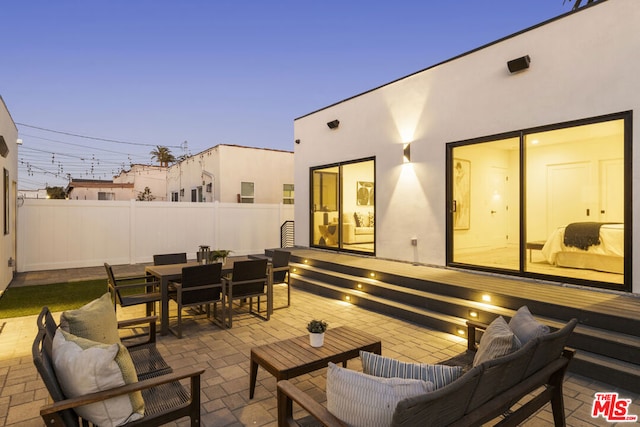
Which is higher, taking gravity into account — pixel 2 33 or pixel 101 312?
pixel 2 33

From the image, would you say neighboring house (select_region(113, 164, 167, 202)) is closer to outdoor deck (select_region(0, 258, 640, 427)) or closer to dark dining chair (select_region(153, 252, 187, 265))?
dark dining chair (select_region(153, 252, 187, 265))

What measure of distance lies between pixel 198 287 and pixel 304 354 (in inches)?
90.1

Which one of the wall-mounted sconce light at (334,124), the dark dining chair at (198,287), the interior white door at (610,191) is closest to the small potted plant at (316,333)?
the dark dining chair at (198,287)

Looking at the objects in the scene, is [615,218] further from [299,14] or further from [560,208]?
[299,14]

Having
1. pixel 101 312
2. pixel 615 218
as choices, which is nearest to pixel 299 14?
pixel 615 218

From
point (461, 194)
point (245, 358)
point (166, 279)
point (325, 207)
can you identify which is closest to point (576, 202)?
point (461, 194)

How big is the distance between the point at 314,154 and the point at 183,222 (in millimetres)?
4731

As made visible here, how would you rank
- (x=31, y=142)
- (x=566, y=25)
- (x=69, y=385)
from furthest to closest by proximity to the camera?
1. (x=31, y=142)
2. (x=566, y=25)
3. (x=69, y=385)

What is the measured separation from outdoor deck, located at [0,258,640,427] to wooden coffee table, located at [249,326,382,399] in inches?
11.8

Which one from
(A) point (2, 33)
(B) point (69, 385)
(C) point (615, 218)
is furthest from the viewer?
(A) point (2, 33)

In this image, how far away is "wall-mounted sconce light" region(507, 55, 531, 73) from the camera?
17.2ft

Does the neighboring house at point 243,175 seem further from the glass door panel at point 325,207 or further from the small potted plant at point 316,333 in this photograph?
the small potted plant at point 316,333

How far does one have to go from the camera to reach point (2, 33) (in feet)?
53.8

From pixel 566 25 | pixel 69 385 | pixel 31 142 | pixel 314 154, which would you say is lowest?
pixel 69 385
